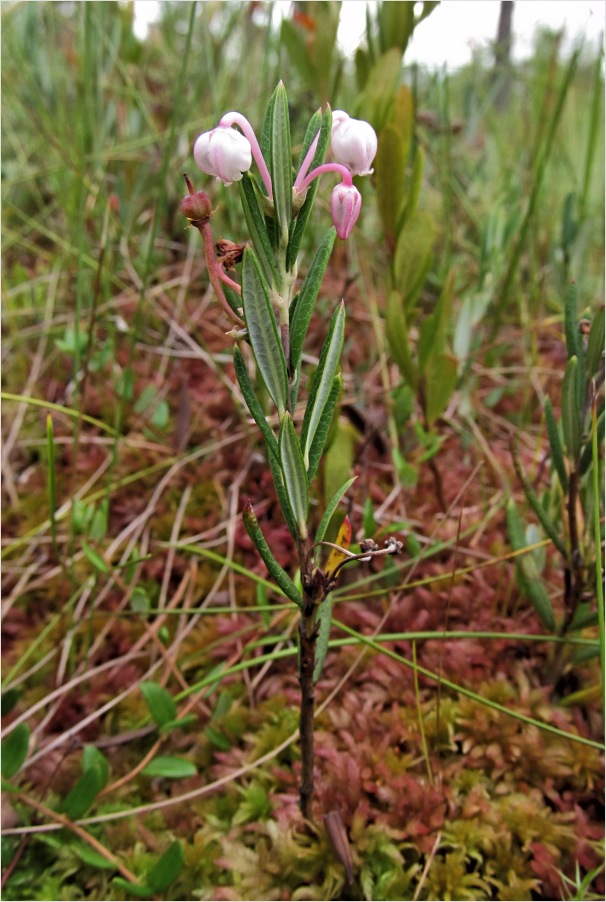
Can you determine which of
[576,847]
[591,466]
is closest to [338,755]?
[576,847]

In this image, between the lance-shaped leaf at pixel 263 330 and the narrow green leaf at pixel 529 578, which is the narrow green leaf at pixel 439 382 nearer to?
the narrow green leaf at pixel 529 578

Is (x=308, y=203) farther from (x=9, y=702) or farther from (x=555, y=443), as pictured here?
(x=9, y=702)

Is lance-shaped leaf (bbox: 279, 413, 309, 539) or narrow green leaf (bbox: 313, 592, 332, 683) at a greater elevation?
lance-shaped leaf (bbox: 279, 413, 309, 539)

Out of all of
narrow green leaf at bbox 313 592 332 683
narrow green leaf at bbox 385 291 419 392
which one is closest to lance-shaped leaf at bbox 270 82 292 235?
narrow green leaf at bbox 313 592 332 683

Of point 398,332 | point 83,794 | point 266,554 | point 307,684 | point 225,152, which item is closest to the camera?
point 225,152

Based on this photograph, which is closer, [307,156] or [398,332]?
[307,156]

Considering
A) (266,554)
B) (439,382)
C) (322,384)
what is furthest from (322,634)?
(439,382)

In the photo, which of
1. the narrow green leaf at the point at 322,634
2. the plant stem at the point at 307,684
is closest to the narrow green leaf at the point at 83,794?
the plant stem at the point at 307,684

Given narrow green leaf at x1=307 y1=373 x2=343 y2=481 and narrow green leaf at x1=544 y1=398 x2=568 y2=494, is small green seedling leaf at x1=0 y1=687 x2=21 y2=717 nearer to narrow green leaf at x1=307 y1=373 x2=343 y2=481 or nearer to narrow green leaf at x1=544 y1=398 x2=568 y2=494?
narrow green leaf at x1=307 y1=373 x2=343 y2=481
